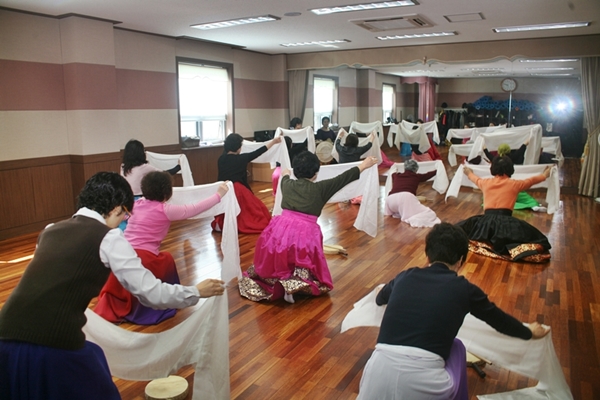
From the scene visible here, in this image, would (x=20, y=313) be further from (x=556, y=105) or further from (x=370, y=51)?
(x=556, y=105)

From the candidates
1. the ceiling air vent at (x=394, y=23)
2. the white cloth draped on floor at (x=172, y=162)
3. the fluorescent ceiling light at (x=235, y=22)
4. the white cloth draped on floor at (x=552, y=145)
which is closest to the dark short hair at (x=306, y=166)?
the white cloth draped on floor at (x=172, y=162)

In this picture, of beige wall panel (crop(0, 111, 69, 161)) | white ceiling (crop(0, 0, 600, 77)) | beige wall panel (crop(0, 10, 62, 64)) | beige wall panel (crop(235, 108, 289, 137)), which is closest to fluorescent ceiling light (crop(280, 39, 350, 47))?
white ceiling (crop(0, 0, 600, 77))

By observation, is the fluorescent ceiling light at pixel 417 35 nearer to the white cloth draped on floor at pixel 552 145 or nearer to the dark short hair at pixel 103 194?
the white cloth draped on floor at pixel 552 145

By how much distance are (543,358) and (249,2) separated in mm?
4421

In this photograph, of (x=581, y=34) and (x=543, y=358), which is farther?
(x=581, y=34)

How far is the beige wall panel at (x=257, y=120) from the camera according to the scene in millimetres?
9516

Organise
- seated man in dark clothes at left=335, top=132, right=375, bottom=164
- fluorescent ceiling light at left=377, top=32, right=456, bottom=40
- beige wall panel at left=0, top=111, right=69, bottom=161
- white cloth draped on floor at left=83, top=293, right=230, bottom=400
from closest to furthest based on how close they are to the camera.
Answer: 1. white cloth draped on floor at left=83, top=293, right=230, bottom=400
2. beige wall panel at left=0, top=111, right=69, bottom=161
3. seated man in dark clothes at left=335, top=132, right=375, bottom=164
4. fluorescent ceiling light at left=377, top=32, right=456, bottom=40

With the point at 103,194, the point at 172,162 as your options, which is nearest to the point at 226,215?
the point at 103,194

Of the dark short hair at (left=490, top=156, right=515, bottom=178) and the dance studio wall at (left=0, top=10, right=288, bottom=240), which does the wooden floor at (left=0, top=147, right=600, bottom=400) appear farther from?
the dark short hair at (left=490, top=156, right=515, bottom=178)

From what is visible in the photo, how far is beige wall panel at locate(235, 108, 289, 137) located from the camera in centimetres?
952

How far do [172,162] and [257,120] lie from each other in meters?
3.87

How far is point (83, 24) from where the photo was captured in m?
5.95

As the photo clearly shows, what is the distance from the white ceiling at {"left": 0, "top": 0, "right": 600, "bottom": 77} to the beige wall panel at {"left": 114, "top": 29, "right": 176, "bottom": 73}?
19 centimetres

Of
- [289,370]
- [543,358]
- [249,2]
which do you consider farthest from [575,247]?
[249,2]
